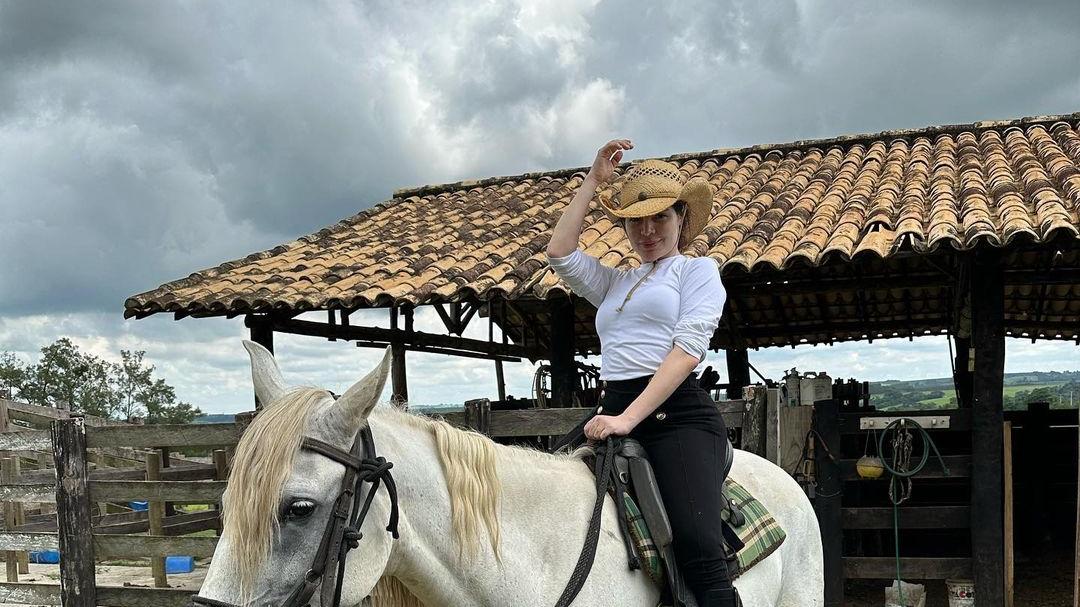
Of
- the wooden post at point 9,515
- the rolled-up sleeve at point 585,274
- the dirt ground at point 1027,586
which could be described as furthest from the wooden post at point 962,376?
the wooden post at point 9,515

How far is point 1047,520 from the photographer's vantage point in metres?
9.03

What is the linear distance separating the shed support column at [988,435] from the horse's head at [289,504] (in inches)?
206

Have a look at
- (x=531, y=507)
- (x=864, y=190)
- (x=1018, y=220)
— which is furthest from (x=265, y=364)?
(x=864, y=190)

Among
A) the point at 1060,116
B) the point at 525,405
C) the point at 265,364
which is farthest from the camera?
the point at 525,405

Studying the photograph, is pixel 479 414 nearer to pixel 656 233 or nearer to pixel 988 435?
pixel 656 233

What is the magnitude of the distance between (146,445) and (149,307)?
84.7 inches

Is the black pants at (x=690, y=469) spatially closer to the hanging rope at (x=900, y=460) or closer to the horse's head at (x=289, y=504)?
the horse's head at (x=289, y=504)

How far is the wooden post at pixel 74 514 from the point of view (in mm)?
5633

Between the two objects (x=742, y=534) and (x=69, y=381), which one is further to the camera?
(x=69, y=381)

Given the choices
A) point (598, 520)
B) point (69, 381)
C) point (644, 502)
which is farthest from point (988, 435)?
point (69, 381)

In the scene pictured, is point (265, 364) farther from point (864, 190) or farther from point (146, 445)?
point (864, 190)

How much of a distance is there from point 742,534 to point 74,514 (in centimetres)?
478

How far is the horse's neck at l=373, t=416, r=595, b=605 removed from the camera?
2168 mm

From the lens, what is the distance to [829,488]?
6328 millimetres
